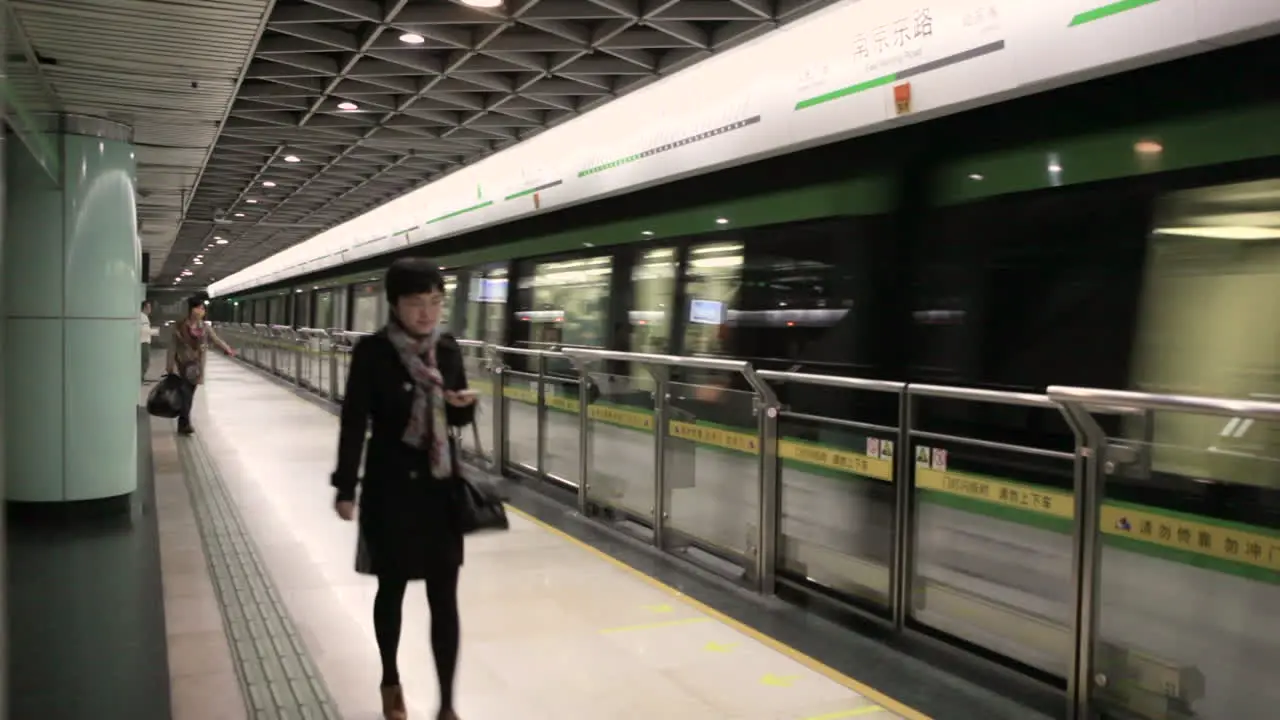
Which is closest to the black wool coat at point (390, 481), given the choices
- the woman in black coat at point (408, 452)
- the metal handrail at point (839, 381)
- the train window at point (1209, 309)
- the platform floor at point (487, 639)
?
the woman in black coat at point (408, 452)

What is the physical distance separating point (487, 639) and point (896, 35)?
3315mm

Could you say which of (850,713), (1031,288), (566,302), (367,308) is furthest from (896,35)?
(367,308)

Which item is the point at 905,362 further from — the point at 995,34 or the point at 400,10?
the point at 400,10

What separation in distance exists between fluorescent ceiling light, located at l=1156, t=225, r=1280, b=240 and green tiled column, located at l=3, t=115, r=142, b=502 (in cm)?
578

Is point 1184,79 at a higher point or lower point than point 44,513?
higher

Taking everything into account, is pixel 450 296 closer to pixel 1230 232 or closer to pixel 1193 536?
pixel 1230 232

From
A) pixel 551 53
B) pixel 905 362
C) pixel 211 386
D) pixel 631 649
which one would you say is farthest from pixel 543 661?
pixel 211 386

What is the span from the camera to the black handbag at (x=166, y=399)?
818cm

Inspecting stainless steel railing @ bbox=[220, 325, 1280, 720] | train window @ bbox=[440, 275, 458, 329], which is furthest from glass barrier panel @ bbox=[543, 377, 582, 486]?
train window @ bbox=[440, 275, 458, 329]

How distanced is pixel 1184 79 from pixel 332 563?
454 centimetres

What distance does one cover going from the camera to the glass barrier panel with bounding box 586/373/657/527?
577 centimetres

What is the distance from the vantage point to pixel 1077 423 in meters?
3.17

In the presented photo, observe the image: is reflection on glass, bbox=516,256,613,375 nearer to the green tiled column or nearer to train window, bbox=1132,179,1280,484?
the green tiled column

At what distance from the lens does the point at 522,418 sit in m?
7.75
